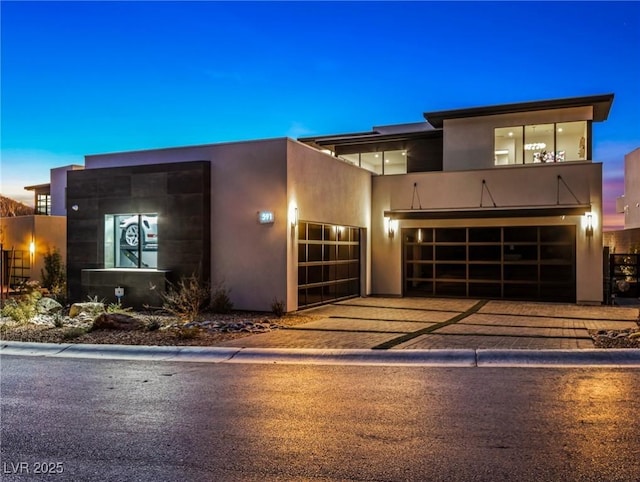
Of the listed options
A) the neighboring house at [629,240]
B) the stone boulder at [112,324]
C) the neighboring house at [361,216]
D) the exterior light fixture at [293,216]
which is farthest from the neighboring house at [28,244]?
the neighboring house at [629,240]

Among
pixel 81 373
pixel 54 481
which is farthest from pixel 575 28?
pixel 54 481

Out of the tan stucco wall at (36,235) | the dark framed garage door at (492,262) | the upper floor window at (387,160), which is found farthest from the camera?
the tan stucco wall at (36,235)

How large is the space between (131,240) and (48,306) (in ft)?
9.84

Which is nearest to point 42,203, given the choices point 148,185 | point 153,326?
point 148,185

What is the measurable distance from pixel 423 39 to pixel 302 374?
21350 millimetres

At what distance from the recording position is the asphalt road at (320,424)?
458 cm

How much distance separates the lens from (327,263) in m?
17.8

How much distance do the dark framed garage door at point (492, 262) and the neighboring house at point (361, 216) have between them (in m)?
0.05

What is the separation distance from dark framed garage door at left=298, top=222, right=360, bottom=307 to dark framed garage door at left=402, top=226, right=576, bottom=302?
2.26 meters

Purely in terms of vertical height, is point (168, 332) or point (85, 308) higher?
point (85, 308)

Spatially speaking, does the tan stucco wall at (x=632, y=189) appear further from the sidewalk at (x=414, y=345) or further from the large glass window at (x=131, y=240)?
the large glass window at (x=131, y=240)

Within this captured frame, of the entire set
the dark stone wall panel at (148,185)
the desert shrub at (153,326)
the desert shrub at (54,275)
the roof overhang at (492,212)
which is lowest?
the desert shrub at (153,326)

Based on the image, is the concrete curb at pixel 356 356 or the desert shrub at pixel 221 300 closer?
the concrete curb at pixel 356 356

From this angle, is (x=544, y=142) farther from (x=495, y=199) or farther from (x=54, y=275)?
(x=54, y=275)
